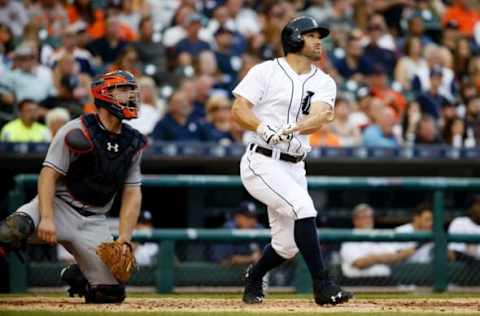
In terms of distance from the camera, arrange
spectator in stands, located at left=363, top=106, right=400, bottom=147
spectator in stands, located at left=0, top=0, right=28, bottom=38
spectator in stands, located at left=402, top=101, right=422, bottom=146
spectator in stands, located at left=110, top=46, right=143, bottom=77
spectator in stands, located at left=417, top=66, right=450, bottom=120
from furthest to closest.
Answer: spectator in stands, located at left=0, top=0, right=28, bottom=38 < spectator in stands, located at left=417, top=66, right=450, bottom=120 < spectator in stands, located at left=402, top=101, right=422, bottom=146 < spectator in stands, located at left=110, top=46, right=143, bottom=77 < spectator in stands, located at left=363, top=106, right=400, bottom=147

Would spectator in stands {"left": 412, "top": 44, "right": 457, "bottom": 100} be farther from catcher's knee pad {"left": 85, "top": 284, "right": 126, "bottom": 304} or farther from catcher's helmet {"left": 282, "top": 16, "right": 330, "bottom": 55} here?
catcher's knee pad {"left": 85, "top": 284, "right": 126, "bottom": 304}

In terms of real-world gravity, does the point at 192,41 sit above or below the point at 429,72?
above

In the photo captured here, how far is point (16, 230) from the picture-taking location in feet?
23.0

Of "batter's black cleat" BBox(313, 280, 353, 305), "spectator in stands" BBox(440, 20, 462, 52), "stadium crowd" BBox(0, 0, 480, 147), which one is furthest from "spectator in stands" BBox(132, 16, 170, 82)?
"batter's black cleat" BBox(313, 280, 353, 305)

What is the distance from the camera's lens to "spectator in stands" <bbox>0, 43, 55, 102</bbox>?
11.8 meters

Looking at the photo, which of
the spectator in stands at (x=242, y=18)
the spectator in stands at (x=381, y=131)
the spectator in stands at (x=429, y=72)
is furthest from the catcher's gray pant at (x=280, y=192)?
A: the spectator in stands at (x=242, y=18)

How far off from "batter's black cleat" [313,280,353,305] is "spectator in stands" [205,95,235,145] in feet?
14.4

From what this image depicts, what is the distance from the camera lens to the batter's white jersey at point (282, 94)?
7.19m

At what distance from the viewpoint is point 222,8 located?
47.3ft

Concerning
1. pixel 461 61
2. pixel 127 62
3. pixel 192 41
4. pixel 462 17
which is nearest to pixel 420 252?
pixel 127 62

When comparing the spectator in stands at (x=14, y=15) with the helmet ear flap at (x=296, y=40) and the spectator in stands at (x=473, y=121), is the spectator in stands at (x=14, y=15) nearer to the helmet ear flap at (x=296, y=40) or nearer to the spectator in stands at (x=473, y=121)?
the spectator in stands at (x=473, y=121)

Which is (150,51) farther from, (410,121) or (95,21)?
(410,121)

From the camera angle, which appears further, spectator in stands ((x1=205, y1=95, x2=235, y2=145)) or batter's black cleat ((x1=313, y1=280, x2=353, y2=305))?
spectator in stands ((x1=205, y1=95, x2=235, y2=145))

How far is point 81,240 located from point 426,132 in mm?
5410
